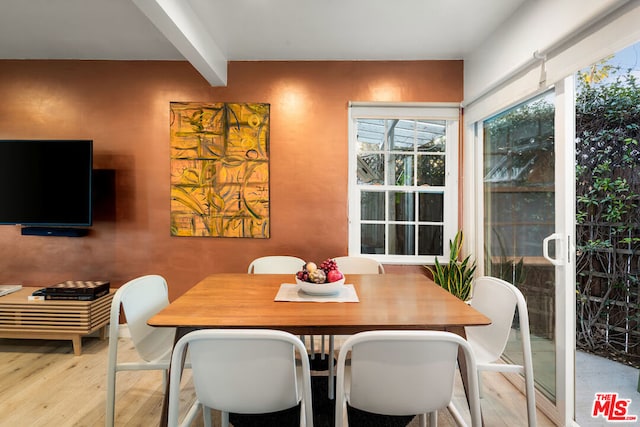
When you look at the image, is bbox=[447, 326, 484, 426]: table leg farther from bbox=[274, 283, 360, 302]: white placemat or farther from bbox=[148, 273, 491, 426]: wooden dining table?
bbox=[274, 283, 360, 302]: white placemat

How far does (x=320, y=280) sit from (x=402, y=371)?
0.73 m

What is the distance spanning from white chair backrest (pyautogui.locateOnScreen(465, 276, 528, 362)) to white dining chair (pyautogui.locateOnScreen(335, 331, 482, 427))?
1.93 ft

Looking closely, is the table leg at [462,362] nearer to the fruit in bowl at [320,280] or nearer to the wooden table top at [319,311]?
the wooden table top at [319,311]

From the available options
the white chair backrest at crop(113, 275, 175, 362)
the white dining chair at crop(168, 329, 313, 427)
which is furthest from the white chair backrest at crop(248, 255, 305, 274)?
the white dining chair at crop(168, 329, 313, 427)

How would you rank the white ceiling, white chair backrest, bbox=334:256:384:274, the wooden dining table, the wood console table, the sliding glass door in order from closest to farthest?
1. the wooden dining table
2. the sliding glass door
3. the white ceiling
4. white chair backrest, bbox=334:256:384:274
5. the wood console table

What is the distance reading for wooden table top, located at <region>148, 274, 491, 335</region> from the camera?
138 centimetres

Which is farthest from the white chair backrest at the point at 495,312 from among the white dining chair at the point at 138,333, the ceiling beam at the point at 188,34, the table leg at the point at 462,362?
the ceiling beam at the point at 188,34

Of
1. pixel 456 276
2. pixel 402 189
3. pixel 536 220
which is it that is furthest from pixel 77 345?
pixel 536 220

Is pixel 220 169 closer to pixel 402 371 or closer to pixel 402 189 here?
pixel 402 189

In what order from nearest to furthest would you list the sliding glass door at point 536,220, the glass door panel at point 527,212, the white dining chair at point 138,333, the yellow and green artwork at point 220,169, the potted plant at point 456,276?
the white dining chair at point 138,333 < the sliding glass door at point 536,220 < the glass door panel at point 527,212 < the potted plant at point 456,276 < the yellow and green artwork at point 220,169

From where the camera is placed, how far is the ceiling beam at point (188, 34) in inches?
77.5

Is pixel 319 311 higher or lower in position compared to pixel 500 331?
higher

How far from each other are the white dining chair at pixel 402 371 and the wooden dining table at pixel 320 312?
0.24m

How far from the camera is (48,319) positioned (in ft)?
9.14
